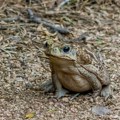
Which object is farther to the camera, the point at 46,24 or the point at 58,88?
the point at 46,24

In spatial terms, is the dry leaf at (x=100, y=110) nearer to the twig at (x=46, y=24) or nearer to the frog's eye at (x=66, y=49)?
the frog's eye at (x=66, y=49)

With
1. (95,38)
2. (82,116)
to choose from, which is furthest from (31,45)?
(82,116)

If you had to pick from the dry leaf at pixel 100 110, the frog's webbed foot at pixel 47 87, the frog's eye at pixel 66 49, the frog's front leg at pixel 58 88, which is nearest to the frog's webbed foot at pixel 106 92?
the dry leaf at pixel 100 110

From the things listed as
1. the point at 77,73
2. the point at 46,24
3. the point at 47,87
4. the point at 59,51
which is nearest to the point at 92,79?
the point at 77,73

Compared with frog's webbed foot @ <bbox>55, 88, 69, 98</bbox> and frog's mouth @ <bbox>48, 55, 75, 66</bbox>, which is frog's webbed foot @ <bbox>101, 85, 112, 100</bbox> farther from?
frog's mouth @ <bbox>48, 55, 75, 66</bbox>

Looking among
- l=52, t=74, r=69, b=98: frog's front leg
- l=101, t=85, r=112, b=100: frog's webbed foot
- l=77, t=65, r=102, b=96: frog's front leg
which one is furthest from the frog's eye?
l=101, t=85, r=112, b=100: frog's webbed foot

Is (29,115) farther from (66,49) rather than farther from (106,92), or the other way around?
(106,92)
